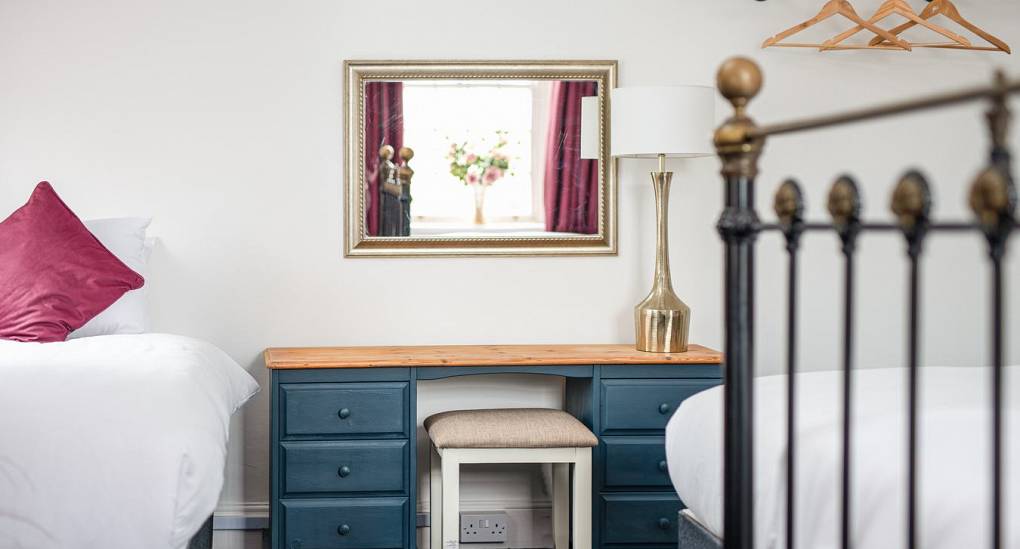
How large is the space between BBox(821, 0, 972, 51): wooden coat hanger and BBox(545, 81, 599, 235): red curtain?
0.80 meters

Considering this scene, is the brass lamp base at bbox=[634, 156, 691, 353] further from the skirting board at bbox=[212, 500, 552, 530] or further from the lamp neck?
the skirting board at bbox=[212, 500, 552, 530]

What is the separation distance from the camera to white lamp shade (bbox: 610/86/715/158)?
303 centimetres

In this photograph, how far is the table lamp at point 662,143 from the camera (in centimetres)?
303

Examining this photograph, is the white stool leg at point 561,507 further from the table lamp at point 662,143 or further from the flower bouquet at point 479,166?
the flower bouquet at point 479,166

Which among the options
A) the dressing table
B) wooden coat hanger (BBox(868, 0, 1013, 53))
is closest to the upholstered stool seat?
the dressing table

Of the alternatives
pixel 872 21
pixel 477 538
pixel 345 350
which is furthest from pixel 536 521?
pixel 872 21

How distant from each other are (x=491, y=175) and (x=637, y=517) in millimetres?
1175

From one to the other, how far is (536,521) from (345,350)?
877 millimetres

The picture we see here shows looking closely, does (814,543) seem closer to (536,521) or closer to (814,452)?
(814,452)

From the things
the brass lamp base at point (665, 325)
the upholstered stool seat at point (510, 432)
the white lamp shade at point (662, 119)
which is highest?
the white lamp shade at point (662, 119)

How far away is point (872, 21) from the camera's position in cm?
328

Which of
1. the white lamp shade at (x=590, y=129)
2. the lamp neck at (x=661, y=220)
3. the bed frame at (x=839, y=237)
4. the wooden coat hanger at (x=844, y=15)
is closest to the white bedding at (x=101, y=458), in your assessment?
the bed frame at (x=839, y=237)

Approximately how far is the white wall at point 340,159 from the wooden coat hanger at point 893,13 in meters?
0.08

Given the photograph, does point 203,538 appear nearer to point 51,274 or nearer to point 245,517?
point 245,517
